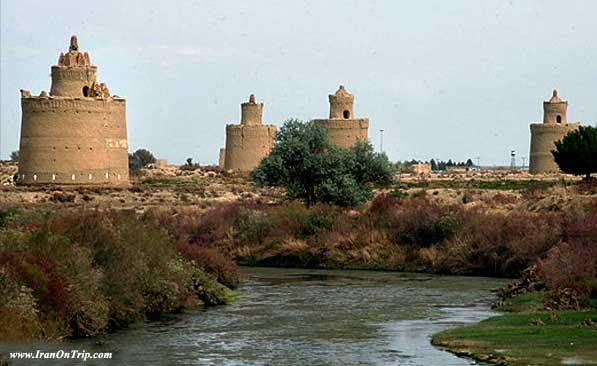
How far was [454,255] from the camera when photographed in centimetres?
3447

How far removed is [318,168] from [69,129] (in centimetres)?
1545

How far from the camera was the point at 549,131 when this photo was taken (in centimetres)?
8800

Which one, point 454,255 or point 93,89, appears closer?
point 454,255

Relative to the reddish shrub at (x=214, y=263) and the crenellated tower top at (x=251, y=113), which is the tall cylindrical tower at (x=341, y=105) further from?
the reddish shrub at (x=214, y=263)

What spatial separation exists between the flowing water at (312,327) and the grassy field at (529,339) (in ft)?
1.41

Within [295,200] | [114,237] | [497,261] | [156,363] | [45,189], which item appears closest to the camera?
[156,363]

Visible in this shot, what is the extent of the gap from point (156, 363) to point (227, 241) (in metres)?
21.1

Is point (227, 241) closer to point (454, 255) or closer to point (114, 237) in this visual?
point (454, 255)

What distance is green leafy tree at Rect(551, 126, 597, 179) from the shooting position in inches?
2253

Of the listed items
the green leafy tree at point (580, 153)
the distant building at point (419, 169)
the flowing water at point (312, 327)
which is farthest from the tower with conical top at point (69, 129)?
the distant building at point (419, 169)

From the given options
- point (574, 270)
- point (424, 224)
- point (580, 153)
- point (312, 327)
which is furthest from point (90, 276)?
point (580, 153)

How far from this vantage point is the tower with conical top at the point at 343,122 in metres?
71.7

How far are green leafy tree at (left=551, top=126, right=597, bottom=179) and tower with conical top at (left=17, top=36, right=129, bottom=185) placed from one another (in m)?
22.2

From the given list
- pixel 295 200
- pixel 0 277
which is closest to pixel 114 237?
pixel 0 277
